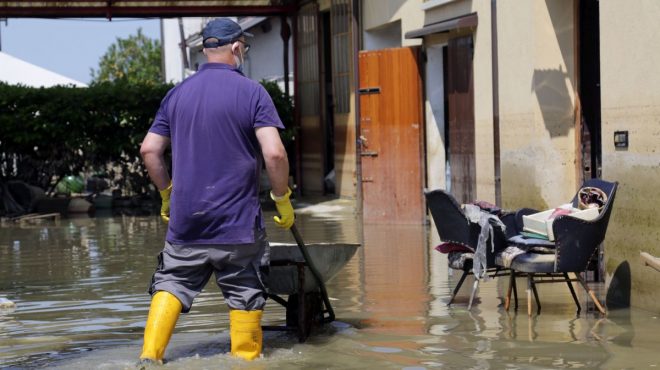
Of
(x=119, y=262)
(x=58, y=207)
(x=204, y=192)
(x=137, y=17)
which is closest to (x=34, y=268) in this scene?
(x=119, y=262)

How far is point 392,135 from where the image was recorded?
1702cm

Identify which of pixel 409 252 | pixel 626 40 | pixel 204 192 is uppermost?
pixel 626 40

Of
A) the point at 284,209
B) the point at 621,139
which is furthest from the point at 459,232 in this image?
the point at 284,209

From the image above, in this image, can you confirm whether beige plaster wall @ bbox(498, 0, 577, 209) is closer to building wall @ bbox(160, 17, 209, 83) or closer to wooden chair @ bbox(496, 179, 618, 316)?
wooden chair @ bbox(496, 179, 618, 316)

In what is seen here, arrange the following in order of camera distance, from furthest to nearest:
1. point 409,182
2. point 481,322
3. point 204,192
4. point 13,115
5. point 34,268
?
1. point 13,115
2. point 409,182
3. point 34,268
4. point 481,322
5. point 204,192

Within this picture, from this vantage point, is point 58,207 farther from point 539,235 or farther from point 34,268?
point 539,235

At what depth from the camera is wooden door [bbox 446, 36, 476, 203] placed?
15039mm

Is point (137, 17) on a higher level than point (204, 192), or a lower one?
higher

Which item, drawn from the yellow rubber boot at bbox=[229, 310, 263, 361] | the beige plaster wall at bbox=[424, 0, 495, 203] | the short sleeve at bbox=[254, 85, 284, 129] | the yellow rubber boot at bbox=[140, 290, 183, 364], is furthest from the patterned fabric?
the beige plaster wall at bbox=[424, 0, 495, 203]

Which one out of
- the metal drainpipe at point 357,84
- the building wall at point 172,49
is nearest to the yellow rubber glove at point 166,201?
the metal drainpipe at point 357,84

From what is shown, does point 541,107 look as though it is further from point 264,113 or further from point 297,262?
point 264,113

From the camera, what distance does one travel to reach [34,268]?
13.3m

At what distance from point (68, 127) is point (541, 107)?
1150 cm

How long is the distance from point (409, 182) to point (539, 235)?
25.2ft
